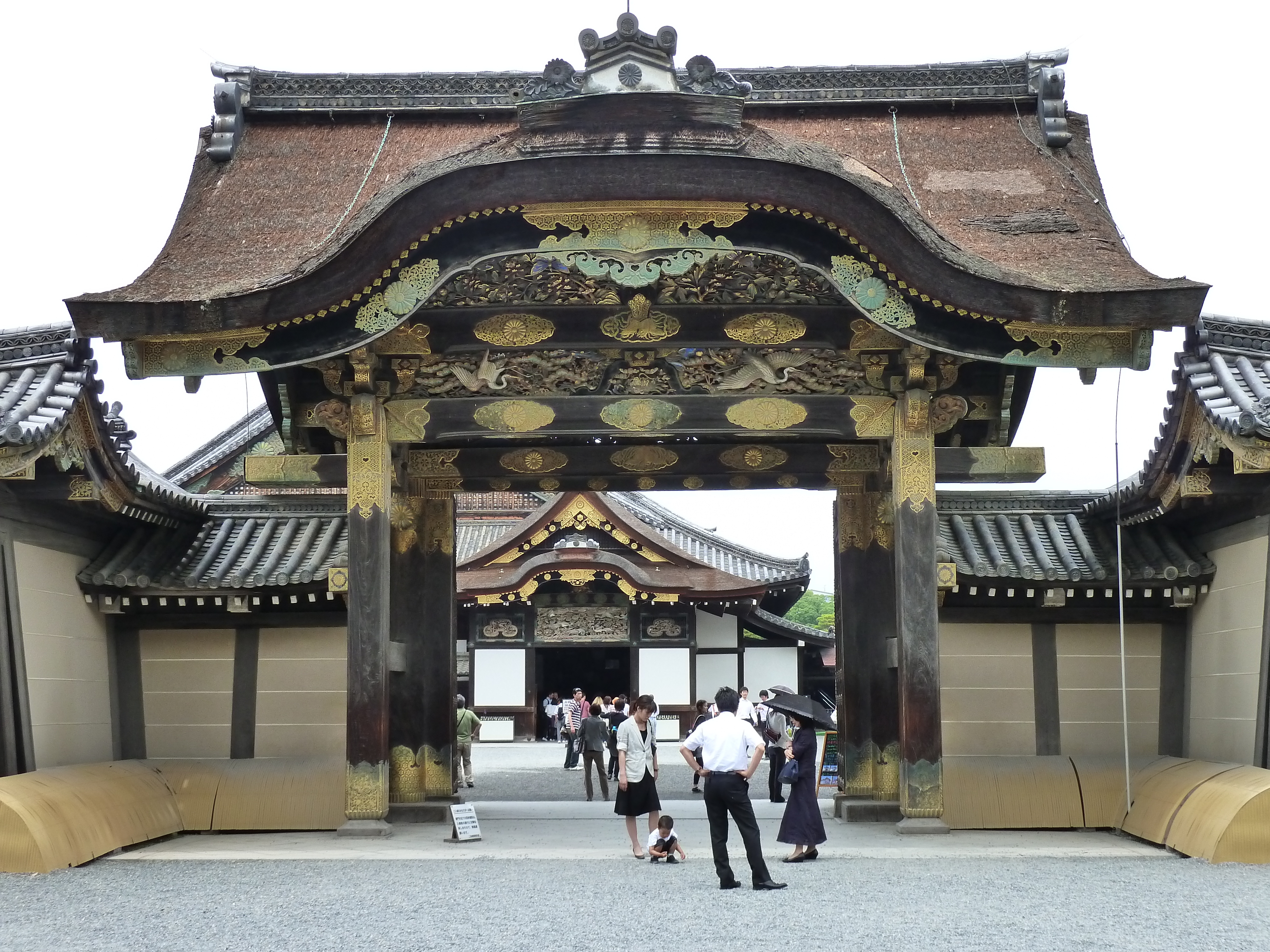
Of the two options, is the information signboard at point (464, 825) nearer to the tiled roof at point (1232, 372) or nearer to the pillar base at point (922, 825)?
the pillar base at point (922, 825)

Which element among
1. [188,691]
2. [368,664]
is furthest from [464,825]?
[188,691]

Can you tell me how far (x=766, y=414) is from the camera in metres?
11.4

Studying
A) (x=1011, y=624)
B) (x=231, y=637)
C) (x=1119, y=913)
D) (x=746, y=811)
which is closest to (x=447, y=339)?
(x=231, y=637)

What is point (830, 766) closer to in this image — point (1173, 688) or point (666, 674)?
point (1173, 688)

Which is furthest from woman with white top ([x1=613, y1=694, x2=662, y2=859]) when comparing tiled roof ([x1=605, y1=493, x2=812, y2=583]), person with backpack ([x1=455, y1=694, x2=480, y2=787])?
tiled roof ([x1=605, y1=493, x2=812, y2=583])

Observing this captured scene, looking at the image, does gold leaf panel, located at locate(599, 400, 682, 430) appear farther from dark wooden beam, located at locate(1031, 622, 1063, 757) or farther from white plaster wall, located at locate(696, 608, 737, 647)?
white plaster wall, located at locate(696, 608, 737, 647)

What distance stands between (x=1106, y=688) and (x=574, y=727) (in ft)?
40.8

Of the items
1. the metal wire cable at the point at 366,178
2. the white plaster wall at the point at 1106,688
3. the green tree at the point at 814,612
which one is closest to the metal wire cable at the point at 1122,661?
the white plaster wall at the point at 1106,688

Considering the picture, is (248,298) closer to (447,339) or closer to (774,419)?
(447,339)

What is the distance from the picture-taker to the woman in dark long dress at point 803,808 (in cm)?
944

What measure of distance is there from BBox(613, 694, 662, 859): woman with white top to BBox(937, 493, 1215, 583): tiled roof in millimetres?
3966

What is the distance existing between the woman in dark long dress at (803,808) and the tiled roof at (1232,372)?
148 inches

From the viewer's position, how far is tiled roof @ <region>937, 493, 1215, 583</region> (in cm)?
1213

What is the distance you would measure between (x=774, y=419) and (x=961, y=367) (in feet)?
6.12
